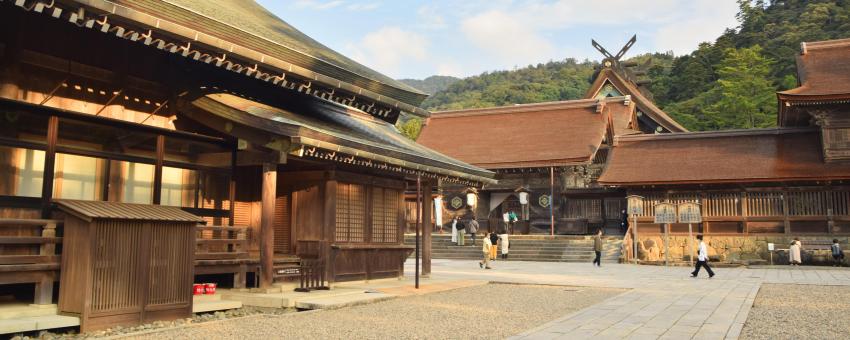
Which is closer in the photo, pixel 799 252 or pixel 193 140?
pixel 193 140

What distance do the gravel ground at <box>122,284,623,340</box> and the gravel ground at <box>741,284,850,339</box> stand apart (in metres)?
2.82

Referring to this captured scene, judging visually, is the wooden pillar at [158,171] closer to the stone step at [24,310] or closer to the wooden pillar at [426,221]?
the stone step at [24,310]

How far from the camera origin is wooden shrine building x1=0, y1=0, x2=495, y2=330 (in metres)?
8.43

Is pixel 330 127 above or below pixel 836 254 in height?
above

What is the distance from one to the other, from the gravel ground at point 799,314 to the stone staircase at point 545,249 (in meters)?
12.1

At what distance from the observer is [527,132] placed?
36.6 m

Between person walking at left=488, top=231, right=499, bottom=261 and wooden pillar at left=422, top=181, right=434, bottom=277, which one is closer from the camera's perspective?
wooden pillar at left=422, top=181, right=434, bottom=277

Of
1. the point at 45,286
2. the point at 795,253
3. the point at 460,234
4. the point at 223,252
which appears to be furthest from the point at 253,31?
the point at 795,253

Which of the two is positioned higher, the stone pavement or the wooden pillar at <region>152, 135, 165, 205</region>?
the wooden pillar at <region>152, 135, 165, 205</region>

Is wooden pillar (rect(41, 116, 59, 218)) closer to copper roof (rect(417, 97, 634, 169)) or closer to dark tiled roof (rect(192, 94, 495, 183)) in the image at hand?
dark tiled roof (rect(192, 94, 495, 183))

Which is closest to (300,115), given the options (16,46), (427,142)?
(16,46)

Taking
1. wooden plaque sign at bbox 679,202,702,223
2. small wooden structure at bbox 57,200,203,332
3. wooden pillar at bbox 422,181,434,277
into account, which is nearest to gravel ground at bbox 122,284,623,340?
small wooden structure at bbox 57,200,203,332

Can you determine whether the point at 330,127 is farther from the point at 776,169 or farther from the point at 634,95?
the point at 634,95

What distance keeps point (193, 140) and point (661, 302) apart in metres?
8.84
